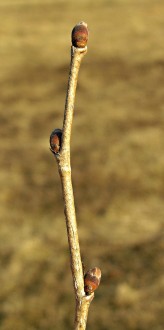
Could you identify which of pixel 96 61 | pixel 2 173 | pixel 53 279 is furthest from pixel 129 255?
pixel 96 61

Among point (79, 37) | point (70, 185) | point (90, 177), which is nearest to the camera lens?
point (79, 37)

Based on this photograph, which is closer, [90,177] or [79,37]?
[79,37]

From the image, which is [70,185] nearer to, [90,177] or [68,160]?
[68,160]

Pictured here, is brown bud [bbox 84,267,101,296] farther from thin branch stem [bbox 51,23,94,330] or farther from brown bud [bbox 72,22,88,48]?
brown bud [bbox 72,22,88,48]

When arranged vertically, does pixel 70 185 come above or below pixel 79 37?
below

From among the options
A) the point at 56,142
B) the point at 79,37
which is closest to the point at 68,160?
the point at 56,142

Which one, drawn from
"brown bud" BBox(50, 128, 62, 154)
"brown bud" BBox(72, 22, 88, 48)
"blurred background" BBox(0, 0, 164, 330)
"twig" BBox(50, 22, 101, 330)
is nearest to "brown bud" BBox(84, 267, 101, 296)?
"twig" BBox(50, 22, 101, 330)

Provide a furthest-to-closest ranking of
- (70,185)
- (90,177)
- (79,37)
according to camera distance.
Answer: (90,177), (70,185), (79,37)

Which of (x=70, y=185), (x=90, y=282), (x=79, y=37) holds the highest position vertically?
(x=79, y=37)

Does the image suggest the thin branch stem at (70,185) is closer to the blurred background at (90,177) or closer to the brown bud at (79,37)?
the brown bud at (79,37)
